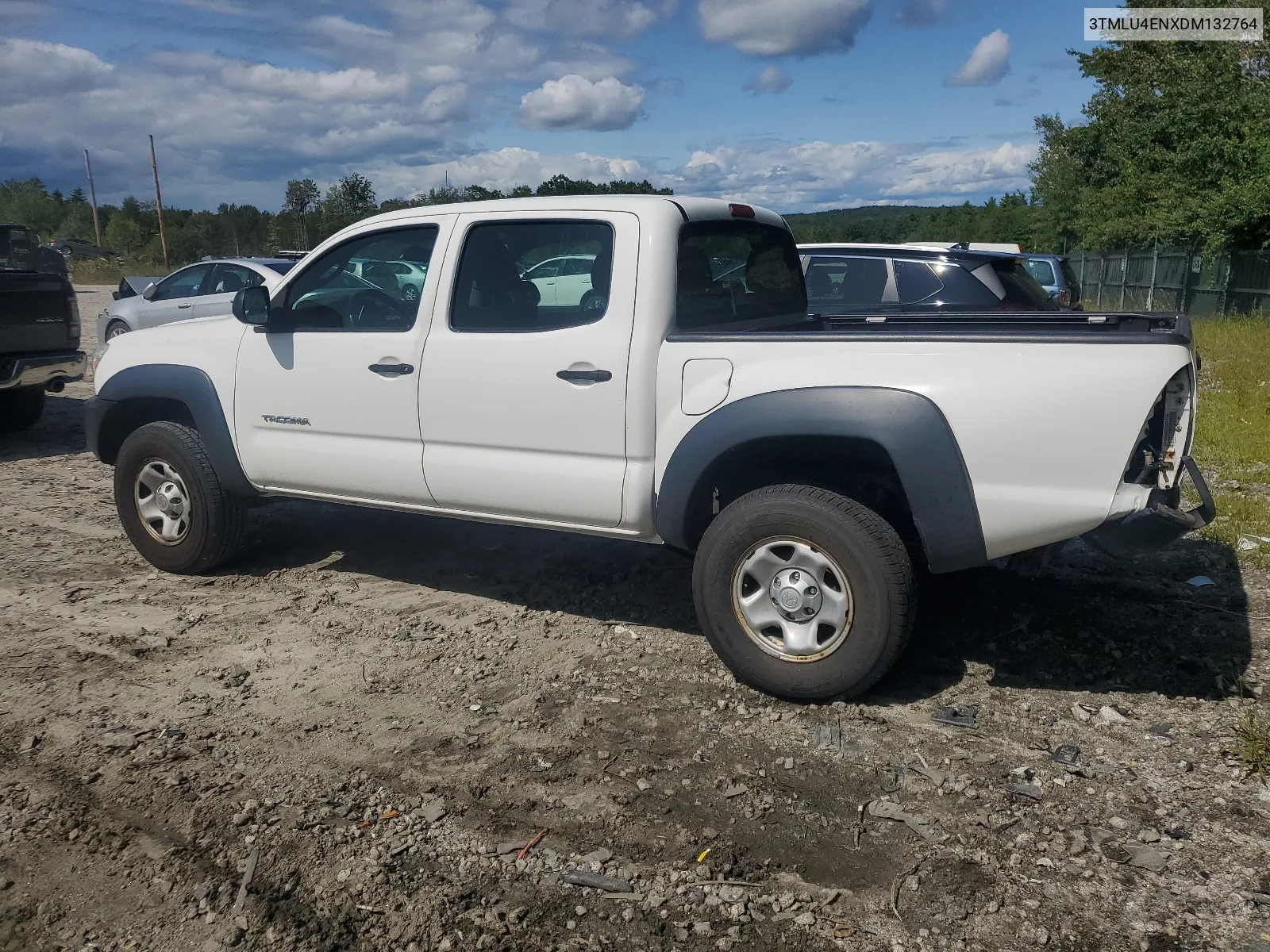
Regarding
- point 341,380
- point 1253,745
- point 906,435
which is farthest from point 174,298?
point 1253,745

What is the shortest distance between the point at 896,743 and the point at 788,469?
1173mm

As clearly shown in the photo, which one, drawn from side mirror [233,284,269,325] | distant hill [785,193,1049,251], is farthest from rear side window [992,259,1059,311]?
distant hill [785,193,1049,251]

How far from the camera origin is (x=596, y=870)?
319 cm

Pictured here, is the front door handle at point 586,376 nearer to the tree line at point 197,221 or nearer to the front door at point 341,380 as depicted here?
the front door at point 341,380

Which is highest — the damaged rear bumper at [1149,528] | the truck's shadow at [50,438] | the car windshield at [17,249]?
the car windshield at [17,249]

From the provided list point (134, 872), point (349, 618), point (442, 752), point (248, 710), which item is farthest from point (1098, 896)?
point (349, 618)

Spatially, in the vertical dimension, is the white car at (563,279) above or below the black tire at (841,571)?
above

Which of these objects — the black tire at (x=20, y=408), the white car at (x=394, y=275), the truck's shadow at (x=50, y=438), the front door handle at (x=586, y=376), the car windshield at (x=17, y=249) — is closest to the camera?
the front door handle at (x=586, y=376)

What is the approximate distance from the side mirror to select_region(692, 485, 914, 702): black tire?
2.53 m

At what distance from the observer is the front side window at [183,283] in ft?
45.5

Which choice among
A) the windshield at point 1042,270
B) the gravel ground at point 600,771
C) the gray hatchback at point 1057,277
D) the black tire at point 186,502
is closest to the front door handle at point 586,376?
the gravel ground at point 600,771

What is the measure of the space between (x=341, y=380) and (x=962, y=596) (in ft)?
10.4

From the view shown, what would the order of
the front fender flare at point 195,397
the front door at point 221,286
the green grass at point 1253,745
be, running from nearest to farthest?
the green grass at point 1253,745, the front fender flare at point 195,397, the front door at point 221,286

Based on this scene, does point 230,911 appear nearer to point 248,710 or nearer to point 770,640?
point 248,710
